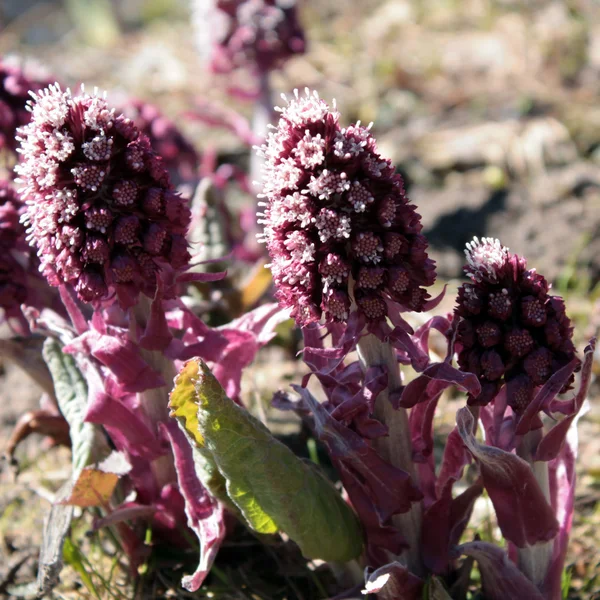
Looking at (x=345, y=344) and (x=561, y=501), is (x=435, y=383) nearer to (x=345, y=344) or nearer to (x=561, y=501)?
(x=345, y=344)

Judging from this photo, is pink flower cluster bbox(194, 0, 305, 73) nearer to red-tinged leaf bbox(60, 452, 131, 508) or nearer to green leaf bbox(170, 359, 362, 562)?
red-tinged leaf bbox(60, 452, 131, 508)

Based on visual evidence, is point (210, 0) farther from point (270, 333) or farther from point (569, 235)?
point (270, 333)

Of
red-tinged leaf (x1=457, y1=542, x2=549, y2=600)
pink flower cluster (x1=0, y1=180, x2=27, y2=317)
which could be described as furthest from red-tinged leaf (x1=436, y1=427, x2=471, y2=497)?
pink flower cluster (x1=0, y1=180, x2=27, y2=317)

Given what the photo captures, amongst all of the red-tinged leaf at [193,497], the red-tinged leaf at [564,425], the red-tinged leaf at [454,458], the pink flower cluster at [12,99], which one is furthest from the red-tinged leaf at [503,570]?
the pink flower cluster at [12,99]

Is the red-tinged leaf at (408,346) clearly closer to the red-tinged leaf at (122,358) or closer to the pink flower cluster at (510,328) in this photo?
the pink flower cluster at (510,328)

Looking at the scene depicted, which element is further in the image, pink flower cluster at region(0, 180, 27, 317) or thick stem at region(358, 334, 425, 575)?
pink flower cluster at region(0, 180, 27, 317)

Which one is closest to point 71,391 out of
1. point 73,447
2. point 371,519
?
point 73,447
